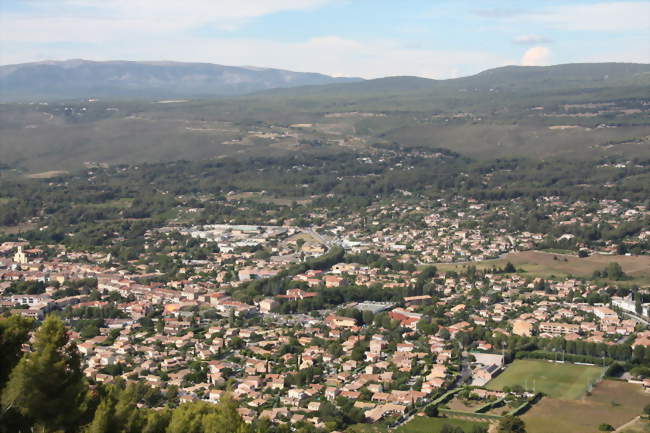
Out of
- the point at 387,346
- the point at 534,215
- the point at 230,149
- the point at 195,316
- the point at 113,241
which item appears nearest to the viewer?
the point at 387,346

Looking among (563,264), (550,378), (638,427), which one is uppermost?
(638,427)

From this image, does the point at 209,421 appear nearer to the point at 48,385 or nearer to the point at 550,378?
the point at 48,385

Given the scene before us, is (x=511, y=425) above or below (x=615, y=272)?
above

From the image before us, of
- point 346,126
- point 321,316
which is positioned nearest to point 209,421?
point 321,316

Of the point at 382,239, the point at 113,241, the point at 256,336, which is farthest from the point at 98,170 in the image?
the point at 256,336

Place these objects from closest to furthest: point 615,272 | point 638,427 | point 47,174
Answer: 1. point 638,427
2. point 615,272
3. point 47,174

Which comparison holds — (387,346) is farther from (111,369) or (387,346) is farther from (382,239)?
(382,239)
